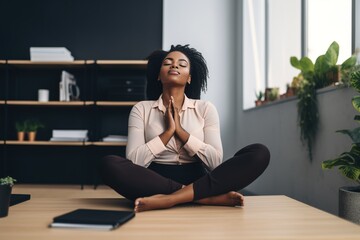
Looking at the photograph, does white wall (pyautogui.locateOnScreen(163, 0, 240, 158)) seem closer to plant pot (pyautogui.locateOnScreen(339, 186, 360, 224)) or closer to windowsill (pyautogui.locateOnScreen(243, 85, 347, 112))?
windowsill (pyautogui.locateOnScreen(243, 85, 347, 112))

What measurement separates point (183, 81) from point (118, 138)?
7.19ft

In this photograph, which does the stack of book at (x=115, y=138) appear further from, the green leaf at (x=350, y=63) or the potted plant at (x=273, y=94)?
the green leaf at (x=350, y=63)

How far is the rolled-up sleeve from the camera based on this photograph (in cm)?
190

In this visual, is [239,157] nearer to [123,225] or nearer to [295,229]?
[295,229]

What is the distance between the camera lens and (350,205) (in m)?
1.83

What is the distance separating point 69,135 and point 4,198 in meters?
2.89

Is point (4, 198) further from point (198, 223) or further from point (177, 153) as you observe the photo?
point (177, 153)

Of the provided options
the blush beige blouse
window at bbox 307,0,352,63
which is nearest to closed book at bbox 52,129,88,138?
the blush beige blouse

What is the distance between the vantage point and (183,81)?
83.6 inches

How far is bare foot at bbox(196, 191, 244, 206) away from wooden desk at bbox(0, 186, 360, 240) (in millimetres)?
30

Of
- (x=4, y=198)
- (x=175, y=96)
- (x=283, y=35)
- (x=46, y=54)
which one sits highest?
(x=283, y=35)

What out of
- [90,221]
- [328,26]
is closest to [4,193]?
[90,221]

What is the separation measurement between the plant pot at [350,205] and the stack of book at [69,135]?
285 cm

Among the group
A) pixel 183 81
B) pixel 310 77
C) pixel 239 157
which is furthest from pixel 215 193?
pixel 310 77
